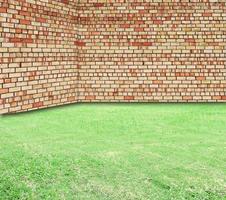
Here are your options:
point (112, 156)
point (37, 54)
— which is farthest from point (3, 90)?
point (112, 156)

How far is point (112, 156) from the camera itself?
4.00m

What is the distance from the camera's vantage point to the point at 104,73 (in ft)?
25.0

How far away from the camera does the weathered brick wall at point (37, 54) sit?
605cm

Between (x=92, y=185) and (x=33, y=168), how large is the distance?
658 millimetres

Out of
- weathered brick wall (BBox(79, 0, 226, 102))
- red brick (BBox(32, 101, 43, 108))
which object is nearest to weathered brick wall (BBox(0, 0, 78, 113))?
red brick (BBox(32, 101, 43, 108))

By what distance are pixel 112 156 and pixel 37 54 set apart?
317 cm

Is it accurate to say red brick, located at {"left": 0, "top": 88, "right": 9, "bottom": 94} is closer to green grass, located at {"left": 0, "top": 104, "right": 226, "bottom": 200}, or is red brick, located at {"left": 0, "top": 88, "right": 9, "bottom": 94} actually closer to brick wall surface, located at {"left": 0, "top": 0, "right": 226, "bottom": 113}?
green grass, located at {"left": 0, "top": 104, "right": 226, "bottom": 200}

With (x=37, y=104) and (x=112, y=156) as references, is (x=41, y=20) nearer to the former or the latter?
(x=37, y=104)

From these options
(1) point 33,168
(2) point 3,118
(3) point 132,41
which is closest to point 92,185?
(1) point 33,168

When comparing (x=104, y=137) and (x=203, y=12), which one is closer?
(x=104, y=137)

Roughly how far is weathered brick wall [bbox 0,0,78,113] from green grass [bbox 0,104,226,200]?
0.44 metres

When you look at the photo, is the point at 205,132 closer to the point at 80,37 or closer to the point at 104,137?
the point at 104,137

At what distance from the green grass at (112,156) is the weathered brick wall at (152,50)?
55.4 inches

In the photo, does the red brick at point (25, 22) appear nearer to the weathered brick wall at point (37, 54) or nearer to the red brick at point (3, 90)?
the weathered brick wall at point (37, 54)
